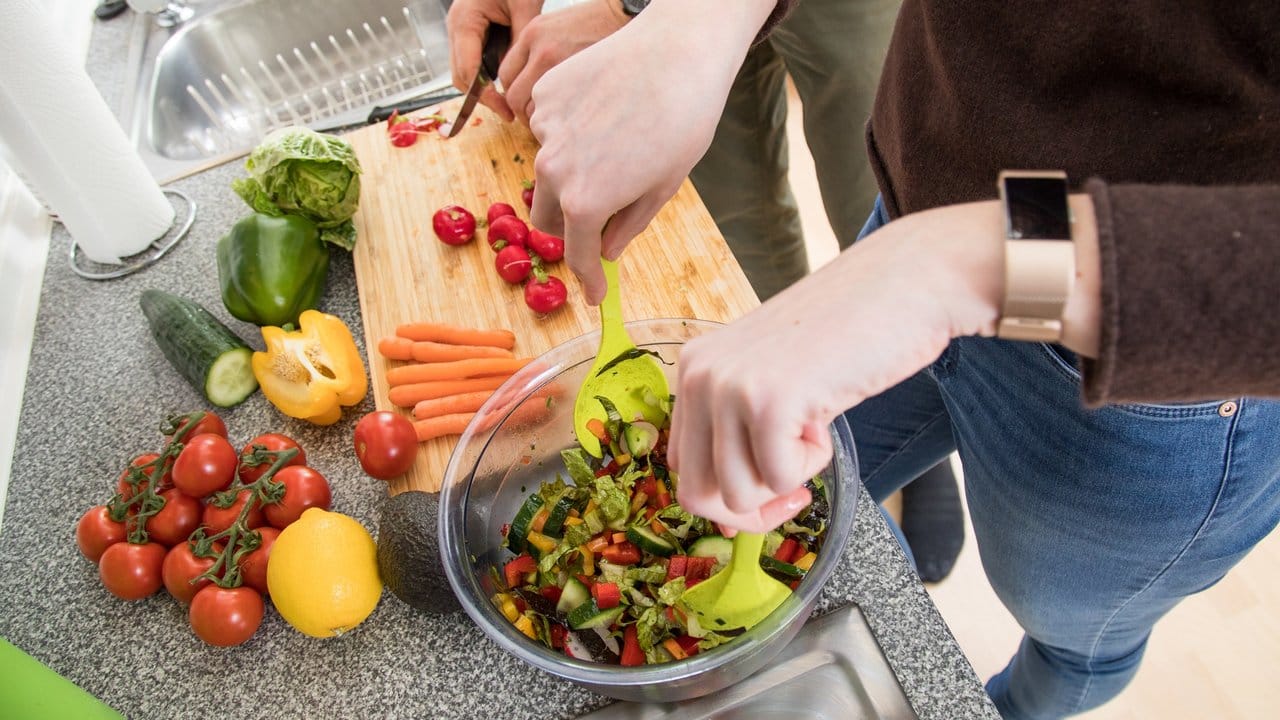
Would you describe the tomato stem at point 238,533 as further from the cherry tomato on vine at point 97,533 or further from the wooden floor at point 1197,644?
the wooden floor at point 1197,644

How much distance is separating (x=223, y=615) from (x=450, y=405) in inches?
15.0

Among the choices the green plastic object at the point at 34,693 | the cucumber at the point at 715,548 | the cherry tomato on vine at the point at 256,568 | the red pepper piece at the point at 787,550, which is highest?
the green plastic object at the point at 34,693

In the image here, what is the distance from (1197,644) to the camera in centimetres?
173

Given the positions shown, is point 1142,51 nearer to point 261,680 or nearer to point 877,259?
point 877,259

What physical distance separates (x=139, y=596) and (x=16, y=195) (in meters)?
0.96

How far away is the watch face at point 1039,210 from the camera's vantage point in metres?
0.48

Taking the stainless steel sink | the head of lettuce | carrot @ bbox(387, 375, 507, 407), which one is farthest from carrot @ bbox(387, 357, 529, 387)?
the stainless steel sink

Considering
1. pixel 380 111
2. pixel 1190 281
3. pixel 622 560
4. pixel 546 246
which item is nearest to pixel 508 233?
pixel 546 246

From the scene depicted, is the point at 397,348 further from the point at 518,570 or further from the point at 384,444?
the point at 518,570

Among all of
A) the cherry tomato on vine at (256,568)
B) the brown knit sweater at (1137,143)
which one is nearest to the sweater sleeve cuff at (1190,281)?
the brown knit sweater at (1137,143)

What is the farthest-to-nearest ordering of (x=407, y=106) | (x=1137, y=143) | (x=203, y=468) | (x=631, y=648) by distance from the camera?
1. (x=407, y=106)
2. (x=203, y=468)
3. (x=631, y=648)
4. (x=1137, y=143)

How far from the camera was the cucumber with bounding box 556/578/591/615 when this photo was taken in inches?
31.5

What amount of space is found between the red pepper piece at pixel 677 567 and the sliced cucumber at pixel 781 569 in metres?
0.08

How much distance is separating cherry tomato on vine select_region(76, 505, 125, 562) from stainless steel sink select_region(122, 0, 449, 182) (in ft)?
3.62
